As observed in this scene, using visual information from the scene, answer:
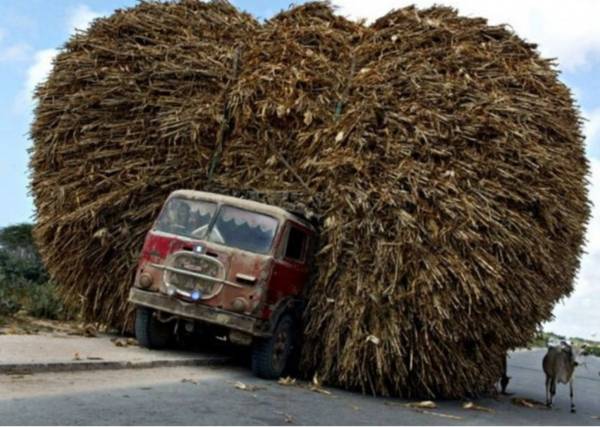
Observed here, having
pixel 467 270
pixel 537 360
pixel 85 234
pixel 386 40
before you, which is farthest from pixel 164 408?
pixel 537 360

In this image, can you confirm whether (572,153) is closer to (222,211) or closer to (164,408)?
(222,211)

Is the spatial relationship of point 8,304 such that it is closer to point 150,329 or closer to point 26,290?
point 26,290

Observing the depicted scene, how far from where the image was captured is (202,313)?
10.4m

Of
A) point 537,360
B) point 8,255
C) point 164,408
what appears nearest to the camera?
point 164,408

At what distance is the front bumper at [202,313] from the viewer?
1024cm

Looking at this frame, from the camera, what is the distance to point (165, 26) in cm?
1325

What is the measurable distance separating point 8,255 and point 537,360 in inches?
687

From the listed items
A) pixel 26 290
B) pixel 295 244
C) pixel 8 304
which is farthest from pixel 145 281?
pixel 26 290

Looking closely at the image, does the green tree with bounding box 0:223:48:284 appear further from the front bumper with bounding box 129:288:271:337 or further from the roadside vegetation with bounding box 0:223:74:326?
the front bumper with bounding box 129:288:271:337

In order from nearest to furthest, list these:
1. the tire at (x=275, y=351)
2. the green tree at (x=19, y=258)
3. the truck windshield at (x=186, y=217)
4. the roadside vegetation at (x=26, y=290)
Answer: the tire at (x=275, y=351) → the truck windshield at (x=186, y=217) → the roadside vegetation at (x=26, y=290) → the green tree at (x=19, y=258)

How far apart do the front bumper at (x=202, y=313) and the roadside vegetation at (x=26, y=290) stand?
358 centimetres

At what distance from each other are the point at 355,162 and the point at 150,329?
3597mm

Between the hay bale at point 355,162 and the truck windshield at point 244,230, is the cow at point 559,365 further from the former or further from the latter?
the truck windshield at point 244,230

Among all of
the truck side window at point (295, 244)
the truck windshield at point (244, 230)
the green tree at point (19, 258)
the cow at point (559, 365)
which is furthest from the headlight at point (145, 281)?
the green tree at point (19, 258)
